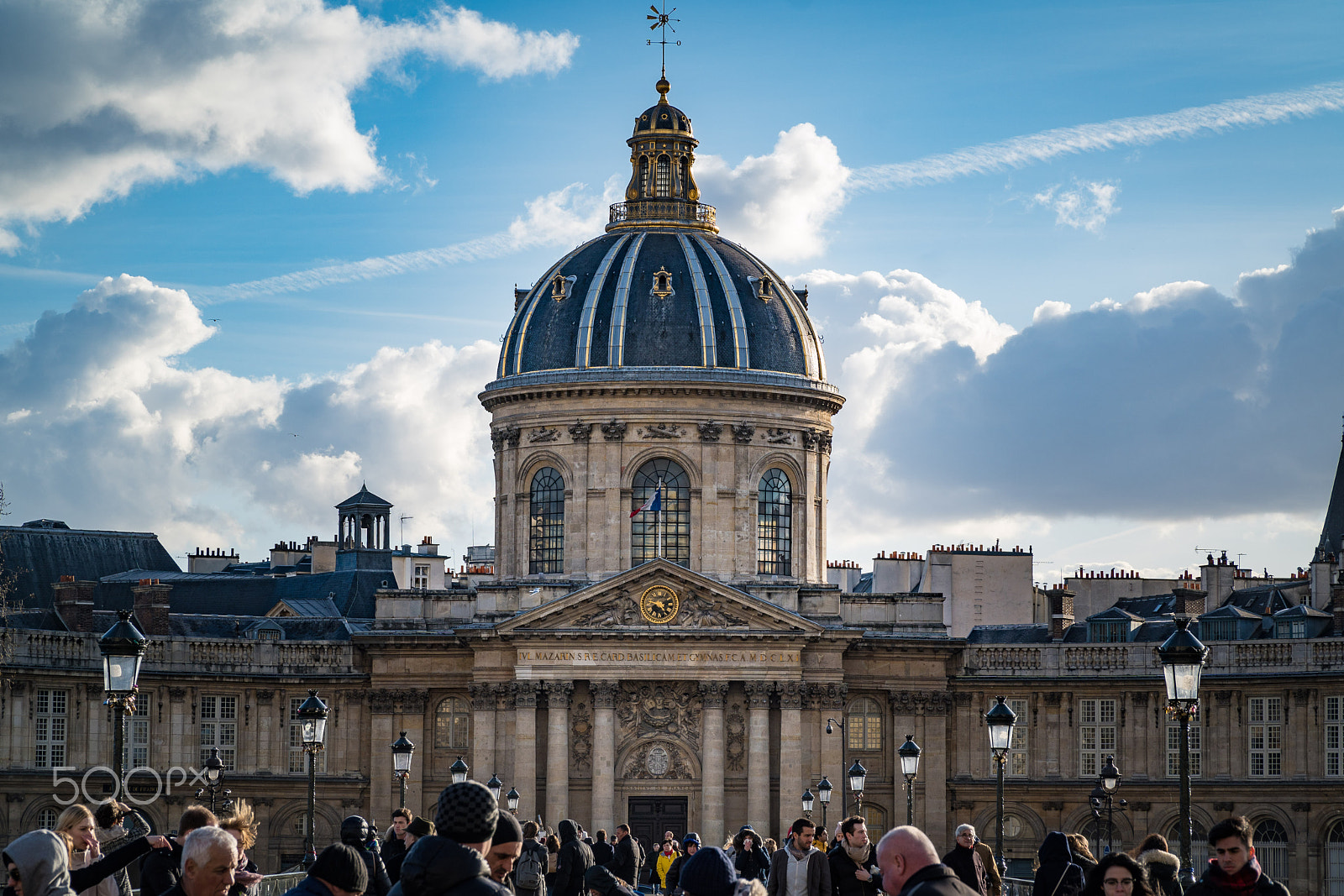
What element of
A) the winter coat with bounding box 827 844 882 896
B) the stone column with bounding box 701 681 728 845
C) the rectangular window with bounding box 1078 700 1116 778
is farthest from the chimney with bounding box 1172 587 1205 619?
the winter coat with bounding box 827 844 882 896

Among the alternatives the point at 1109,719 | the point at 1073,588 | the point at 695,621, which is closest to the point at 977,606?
the point at 1073,588

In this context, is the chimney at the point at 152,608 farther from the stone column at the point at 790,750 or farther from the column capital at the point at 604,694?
the stone column at the point at 790,750

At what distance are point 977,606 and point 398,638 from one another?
2630 cm

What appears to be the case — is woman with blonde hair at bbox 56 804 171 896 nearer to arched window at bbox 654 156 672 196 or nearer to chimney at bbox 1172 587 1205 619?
chimney at bbox 1172 587 1205 619

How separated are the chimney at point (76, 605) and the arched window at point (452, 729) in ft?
38.1

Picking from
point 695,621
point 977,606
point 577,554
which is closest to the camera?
point 695,621

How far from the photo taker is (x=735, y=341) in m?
69.6

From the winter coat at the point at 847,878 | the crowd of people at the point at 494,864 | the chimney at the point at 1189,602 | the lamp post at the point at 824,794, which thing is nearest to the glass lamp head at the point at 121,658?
the crowd of people at the point at 494,864

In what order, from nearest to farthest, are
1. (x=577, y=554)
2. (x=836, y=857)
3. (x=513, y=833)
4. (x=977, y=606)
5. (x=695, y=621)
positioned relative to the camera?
(x=513, y=833) < (x=836, y=857) < (x=695, y=621) < (x=577, y=554) < (x=977, y=606)

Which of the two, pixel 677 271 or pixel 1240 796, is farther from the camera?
pixel 677 271

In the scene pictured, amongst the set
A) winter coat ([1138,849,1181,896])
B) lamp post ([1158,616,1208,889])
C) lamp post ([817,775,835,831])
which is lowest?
lamp post ([817,775,835,831])

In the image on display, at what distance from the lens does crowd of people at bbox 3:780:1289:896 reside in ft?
38.4

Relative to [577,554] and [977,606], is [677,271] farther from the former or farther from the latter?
[977,606]

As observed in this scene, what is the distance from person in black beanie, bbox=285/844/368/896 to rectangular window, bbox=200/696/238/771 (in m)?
54.7
